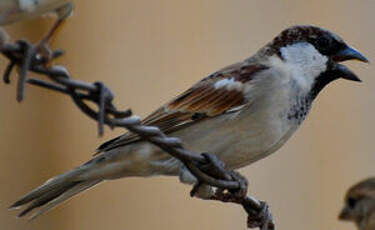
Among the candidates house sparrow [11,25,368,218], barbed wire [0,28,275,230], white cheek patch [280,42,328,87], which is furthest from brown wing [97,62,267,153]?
barbed wire [0,28,275,230]

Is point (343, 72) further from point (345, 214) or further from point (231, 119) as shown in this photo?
point (345, 214)

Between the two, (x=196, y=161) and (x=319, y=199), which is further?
(x=319, y=199)

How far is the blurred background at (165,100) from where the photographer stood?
459 cm

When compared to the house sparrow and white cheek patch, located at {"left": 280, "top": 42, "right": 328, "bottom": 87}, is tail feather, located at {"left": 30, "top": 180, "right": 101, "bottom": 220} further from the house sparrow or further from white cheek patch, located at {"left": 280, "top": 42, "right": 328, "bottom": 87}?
white cheek patch, located at {"left": 280, "top": 42, "right": 328, "bottom": 87}

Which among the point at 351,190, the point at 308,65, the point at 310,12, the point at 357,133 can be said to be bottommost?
the point at 351,190

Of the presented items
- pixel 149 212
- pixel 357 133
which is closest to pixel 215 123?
pixel 149 212

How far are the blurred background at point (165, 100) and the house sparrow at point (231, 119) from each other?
1.50 meters

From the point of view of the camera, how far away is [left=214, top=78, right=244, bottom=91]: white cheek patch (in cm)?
302

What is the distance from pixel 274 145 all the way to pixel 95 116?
1.31 metres

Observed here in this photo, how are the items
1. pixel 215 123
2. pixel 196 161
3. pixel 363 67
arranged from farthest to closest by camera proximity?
1. pixel 363 67
2. pixel 215 123
3. pixel 196 161

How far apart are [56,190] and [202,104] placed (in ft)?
1.84

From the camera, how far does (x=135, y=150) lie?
2977 mm

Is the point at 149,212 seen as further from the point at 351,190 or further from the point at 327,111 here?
the point at 351,190

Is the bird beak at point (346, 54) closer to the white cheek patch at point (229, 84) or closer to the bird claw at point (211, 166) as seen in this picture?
the white cheek patch at point (229, 84)
